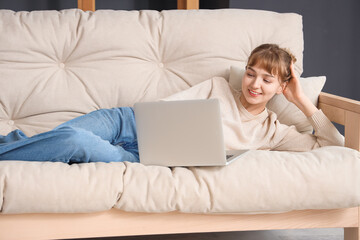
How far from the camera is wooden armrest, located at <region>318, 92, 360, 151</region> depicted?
1.44m

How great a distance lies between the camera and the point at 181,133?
49.3 inches

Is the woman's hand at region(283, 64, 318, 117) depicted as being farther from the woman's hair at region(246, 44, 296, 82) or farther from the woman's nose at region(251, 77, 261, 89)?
the woman's nose at region(251, 77, 261, 89)

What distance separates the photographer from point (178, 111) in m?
1.24

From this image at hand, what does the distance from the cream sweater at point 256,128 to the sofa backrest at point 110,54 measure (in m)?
0.14

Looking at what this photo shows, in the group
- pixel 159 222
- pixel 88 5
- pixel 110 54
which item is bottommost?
pixel 159 222

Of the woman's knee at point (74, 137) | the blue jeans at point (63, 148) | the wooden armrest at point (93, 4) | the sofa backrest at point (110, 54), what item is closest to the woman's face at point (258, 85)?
the sofa backrest at point (110, 54)

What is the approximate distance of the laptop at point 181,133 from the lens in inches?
48.1

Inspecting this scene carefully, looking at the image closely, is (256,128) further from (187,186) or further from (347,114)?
(187,186)

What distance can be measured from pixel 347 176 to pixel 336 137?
0.30m

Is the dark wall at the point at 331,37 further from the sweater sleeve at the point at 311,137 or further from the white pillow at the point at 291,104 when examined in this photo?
the sweater sleeve at the point at 311,137

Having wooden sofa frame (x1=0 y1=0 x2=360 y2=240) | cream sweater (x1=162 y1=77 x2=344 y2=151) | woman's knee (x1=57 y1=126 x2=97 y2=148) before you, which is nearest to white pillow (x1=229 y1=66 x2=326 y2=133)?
cream sweater (x1=162 y1=77 x2=344 y2=151)

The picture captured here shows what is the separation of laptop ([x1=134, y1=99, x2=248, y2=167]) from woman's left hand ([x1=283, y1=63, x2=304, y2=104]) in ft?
1.63

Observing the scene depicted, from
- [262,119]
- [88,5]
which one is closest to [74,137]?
[262,119]

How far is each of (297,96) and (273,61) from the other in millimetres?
161
